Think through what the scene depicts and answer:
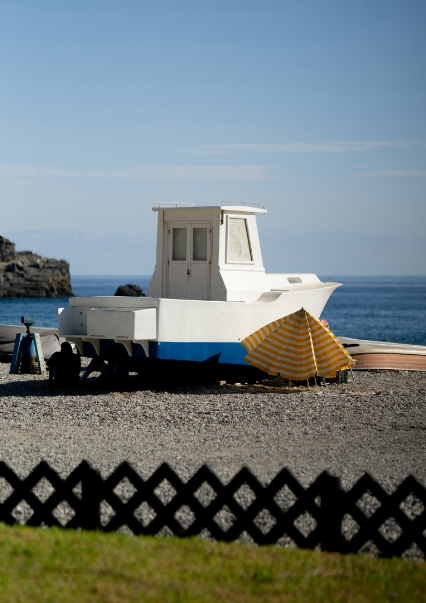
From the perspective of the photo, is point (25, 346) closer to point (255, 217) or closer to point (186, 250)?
point (186, 250)

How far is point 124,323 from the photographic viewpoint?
1608 cm

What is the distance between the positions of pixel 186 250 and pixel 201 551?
13.0m

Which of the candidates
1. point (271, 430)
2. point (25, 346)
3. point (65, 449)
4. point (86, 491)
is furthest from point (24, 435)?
point (25, 346)

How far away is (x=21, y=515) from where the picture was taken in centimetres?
724

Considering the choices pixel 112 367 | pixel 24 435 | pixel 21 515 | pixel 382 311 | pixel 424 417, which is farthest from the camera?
pixel 382 311

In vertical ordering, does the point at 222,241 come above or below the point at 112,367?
above

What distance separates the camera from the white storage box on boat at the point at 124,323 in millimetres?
15961

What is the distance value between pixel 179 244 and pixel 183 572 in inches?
540

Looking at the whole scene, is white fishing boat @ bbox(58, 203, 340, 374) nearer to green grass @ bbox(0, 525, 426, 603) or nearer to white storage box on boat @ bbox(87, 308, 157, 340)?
white storage box on boat @ bbox(87, 308, 157, 340)

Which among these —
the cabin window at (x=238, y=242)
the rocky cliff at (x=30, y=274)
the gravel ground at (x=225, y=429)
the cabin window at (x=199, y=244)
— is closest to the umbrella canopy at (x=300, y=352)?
the gravel ground at (x=225, y=429)

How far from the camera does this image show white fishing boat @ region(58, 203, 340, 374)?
16.3 meters

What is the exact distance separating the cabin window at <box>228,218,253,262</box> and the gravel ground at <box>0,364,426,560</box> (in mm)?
2996

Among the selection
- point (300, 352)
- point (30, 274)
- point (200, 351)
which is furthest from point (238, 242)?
point (30, 274)

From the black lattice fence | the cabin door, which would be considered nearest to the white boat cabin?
the cabin door
